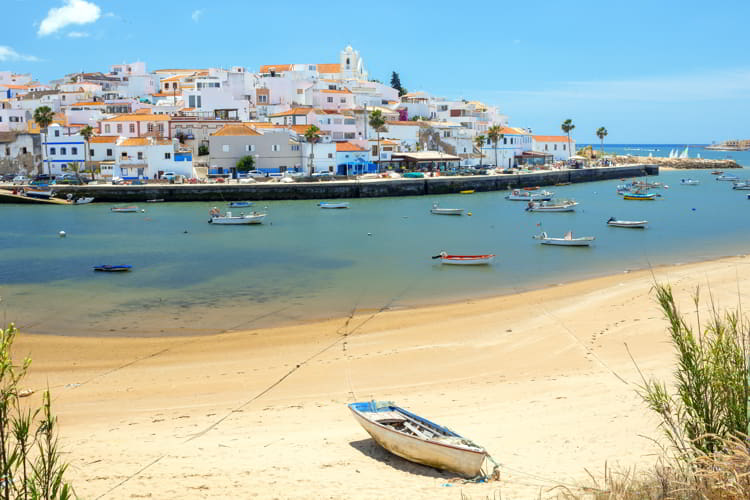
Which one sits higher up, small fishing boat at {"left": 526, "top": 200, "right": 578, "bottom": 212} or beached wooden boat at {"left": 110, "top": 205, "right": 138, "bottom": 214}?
beached wooden boat at {"left": 110, "top": 205, "right": 138, "bottom": 214}

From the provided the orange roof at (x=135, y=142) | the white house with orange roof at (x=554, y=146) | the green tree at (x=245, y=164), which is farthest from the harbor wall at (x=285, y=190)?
the white house with orange roof at (x=554, y=146)

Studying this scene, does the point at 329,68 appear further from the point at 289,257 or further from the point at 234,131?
the point at 289,257

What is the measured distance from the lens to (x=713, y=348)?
5504 millimetres

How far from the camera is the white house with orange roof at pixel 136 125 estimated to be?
220ft

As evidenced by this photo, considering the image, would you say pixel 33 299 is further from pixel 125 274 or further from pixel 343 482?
pixel 343 482

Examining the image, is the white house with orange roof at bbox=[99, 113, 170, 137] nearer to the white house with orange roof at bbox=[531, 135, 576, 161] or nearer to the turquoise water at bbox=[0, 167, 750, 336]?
the turquoise water at bbox=[0, 167, 750, 336]

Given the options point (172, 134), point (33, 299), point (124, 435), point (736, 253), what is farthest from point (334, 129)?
point (124, 435)

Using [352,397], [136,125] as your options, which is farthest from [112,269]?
[136,125]

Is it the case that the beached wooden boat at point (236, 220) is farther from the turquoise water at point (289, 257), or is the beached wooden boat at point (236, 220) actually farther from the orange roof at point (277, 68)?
the orange roof at point (277, 68)

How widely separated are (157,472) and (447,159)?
69795mm

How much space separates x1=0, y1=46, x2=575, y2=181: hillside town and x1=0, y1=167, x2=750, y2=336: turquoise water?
12453 mm

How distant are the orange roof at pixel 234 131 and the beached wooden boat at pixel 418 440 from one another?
56863 mm

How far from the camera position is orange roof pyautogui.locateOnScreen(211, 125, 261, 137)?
63.6 m

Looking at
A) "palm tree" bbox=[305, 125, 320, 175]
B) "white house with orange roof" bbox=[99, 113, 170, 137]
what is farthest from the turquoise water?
"white house with orange roof" bbox=[99, 113, 170, 137]
